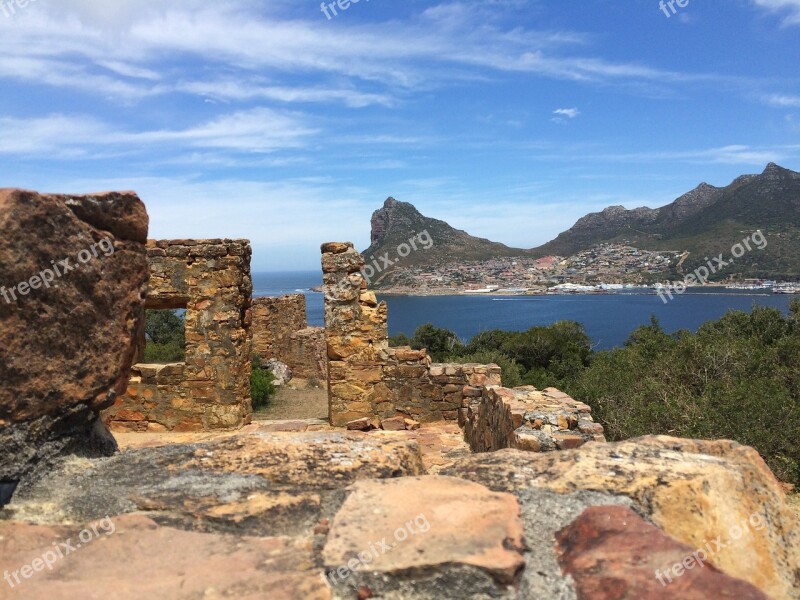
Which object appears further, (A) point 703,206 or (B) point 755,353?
(A) point 703,206

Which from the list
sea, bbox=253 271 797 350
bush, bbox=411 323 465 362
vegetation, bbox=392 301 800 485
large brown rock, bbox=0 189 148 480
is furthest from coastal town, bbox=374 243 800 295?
large brown rock, bbox=0 189 148 480

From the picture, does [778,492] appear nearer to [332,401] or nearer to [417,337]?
[332,401]

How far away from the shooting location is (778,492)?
5.82 ft

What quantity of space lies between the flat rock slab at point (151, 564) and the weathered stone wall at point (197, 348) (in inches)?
254

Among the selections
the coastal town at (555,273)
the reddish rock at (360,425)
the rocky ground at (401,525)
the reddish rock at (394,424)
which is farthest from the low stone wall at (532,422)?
the coastal town at (555,273)

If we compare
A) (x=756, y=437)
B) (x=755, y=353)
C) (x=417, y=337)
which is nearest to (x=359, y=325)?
(x=756, y=437)

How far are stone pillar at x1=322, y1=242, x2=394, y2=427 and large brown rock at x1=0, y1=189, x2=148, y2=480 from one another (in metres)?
5.87

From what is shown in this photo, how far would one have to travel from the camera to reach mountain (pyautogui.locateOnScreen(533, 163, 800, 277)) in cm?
5241

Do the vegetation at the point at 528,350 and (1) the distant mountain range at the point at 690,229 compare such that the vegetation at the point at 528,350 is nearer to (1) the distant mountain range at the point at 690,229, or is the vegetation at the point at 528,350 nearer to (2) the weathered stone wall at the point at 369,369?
(2) the weathered stone wall at the point at 369,369

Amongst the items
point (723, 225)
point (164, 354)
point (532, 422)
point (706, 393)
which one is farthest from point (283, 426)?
point (723, 225)

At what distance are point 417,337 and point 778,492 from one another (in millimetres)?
21221

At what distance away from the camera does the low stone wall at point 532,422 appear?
15.6 ft

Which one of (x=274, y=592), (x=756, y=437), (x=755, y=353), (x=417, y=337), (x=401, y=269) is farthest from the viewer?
(x=401, y=269)

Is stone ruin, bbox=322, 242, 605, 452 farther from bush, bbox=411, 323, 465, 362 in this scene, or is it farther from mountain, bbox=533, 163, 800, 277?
mountain, bbox=533, 163, 800, 277
